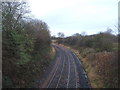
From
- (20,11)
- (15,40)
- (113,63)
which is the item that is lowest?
(113,63)

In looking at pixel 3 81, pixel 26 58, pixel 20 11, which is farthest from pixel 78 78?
pixel 20 11

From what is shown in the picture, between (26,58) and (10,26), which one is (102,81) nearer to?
(26,58)

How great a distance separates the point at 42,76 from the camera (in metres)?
30.0

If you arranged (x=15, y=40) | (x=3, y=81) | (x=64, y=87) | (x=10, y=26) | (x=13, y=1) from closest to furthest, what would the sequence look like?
1. (x=3, y=81)
2. (x=64, y=87)
3. (x=15, y=40)
4. (x=10, y=26)
5. (x=13, y=1)

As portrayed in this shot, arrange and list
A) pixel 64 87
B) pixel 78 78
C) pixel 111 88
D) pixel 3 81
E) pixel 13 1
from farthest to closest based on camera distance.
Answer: pixel 13 1 < pixel 78 78 < pixel 64 87 < pixel 111 88 < pixel 3 81

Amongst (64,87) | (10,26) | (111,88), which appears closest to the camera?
(111,88)

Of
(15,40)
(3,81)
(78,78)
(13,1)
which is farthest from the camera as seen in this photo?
(13,1)

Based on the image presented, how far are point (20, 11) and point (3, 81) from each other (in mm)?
19587

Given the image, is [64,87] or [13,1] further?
[13,1]

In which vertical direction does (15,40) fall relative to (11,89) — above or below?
above

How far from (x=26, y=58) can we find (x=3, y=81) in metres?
7.32

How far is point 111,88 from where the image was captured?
2319 centimetres

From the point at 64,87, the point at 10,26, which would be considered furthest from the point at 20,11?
the point at 64,87

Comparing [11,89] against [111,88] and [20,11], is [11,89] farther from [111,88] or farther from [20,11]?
[20,11]
